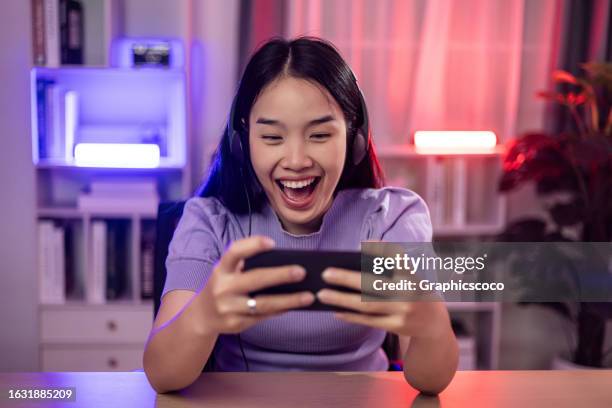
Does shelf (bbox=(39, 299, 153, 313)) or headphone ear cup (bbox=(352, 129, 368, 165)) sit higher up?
headphone ear cup (bbox=(352, 129, 368, 165))

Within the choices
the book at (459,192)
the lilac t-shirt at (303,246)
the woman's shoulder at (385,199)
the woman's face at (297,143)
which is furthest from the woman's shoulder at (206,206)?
the book at (459,192)

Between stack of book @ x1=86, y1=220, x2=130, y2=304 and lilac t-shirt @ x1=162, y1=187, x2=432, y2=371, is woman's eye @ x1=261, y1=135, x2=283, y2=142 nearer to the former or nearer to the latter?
lilac t-shirt @ x1=162, y1=187, x2=432, y2=371

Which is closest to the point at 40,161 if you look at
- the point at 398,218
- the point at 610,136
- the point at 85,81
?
the point at 85,81

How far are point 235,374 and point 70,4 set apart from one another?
1.74 m

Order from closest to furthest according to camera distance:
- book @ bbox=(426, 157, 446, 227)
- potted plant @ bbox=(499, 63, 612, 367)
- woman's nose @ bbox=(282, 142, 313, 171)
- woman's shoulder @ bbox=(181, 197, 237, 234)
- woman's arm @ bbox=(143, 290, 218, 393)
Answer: woman's arm @ bbox=(143, 290, 218, 393), woman's nose @ bbox=(282, 142, 313, 171), woman's shoulder @ bbox=(181, 197, 237, 234), potted plant @ bbox=(499, 63, 612, 367), book @ bbox=(426, 157, 446, 227)

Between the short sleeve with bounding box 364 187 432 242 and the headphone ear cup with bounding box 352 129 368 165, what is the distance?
0.08 m

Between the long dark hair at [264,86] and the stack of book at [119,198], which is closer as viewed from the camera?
the long dark hair at [264,86]

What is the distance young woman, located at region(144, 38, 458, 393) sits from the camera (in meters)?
0.86

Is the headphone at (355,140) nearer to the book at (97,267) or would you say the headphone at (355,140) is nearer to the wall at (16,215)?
the book at (97,267)

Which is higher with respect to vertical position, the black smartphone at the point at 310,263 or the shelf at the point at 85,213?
the black smartphone at the point at 310,263

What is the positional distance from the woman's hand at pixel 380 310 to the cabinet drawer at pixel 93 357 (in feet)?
5.59

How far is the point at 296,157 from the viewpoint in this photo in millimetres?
983

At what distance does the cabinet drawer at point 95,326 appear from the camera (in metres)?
2.29

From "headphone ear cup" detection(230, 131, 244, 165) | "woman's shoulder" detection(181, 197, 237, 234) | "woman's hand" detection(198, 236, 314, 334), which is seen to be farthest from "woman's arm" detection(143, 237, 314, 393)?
"headphone ear cup" detection(230, 131, 244, 165)
